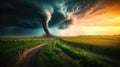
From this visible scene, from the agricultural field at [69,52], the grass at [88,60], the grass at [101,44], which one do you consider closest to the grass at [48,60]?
the agricultural field at [69,52]

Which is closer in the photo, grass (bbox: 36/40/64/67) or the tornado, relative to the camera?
grass (bbox: 36/40/64/67)

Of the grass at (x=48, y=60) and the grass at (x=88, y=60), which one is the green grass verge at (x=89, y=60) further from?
the grass at (x=48, y=60)

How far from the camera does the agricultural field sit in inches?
310

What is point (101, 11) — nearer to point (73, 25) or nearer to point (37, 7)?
point (73, 25)

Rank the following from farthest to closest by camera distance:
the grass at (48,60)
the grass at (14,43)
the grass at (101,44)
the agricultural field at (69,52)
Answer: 1. the grass at (14,43)
2. the grass at (101,44)
3. the agricultural field at (69,52)
4. the grass at (48,60)

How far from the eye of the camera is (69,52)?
9.96 meters

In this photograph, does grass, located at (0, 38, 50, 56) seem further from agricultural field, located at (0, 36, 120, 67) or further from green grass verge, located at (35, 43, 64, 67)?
green grass verge, located at (35, 43, 64, 67)

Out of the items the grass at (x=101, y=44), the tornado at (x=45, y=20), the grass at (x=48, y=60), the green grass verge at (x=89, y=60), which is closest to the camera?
the green grass verge at (x=89, y=60)

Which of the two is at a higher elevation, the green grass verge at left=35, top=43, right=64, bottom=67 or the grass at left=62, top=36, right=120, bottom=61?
the grass at left=62, top=36, right=120, bottom=61

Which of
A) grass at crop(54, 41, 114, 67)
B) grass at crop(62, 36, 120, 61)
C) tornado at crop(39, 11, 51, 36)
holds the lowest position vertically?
grass at crop(54, 41, 114, 67)

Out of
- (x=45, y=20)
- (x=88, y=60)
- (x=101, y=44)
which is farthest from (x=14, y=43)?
(x=101, y=44)

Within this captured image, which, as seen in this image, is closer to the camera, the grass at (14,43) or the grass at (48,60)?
the grass at (48,60)

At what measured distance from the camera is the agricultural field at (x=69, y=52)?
25.8 ft

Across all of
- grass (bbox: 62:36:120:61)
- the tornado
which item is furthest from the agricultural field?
the tornado
